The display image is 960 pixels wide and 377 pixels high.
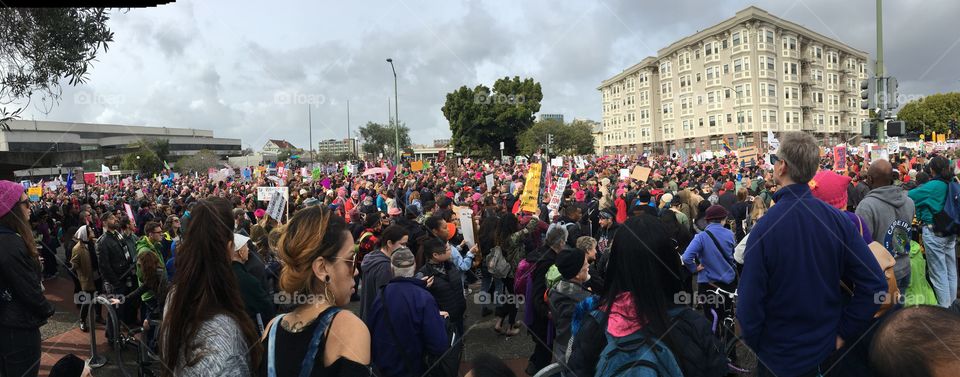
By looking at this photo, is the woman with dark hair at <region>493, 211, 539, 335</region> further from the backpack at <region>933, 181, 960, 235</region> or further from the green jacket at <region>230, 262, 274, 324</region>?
the backpack at <region>933, 181, 960, 235</region>

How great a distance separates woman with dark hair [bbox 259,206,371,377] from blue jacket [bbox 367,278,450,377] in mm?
1398

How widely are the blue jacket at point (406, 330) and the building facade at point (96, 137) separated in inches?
3184

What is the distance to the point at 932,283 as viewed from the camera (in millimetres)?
5746

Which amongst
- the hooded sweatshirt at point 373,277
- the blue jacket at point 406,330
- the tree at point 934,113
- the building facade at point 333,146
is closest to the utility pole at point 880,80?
the hooded sweatshirt at point 373,277

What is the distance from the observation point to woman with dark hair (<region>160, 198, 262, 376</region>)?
1979 mm

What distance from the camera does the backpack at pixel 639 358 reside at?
1.91 m

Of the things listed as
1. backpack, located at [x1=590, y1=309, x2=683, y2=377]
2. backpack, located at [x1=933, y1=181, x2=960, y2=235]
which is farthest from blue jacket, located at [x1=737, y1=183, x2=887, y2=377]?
backpack, located at [x1=933, y1=181, x2=960, y2=235]

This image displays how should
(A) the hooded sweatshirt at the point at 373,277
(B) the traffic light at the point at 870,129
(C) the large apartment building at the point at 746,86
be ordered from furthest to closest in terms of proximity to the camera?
1. (C) the large apartment building at the point at 746,86
2. (B) the traffic light at the point at 870,129
3. (A) the hooded sweatshirt at the point at 373,277

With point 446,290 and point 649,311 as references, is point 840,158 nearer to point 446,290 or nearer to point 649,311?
point 446,290

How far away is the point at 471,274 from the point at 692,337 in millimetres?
8457

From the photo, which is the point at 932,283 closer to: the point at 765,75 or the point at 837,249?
the point at 837,249

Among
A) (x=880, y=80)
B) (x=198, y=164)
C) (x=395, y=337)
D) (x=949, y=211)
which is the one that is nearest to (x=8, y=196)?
(x=395, y=337)

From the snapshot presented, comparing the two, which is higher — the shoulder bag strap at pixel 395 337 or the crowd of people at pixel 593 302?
the crowd of people at pixel 593 302

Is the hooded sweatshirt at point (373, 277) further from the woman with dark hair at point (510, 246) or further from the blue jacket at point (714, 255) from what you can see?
the blue jacket at point (714, 255)
